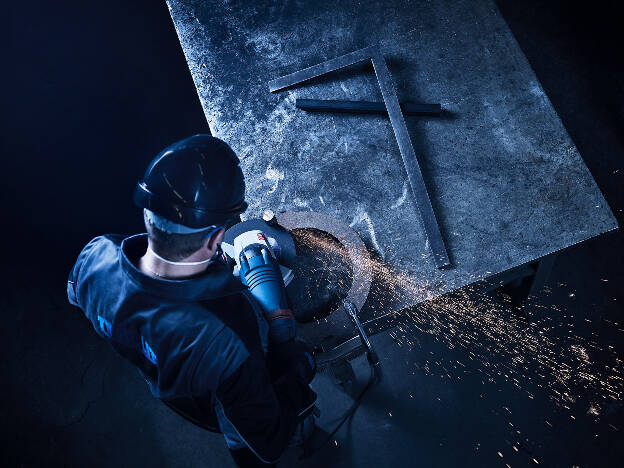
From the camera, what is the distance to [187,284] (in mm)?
1402

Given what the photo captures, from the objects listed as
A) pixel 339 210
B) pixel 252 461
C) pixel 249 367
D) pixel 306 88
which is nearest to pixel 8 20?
pixel 306 88

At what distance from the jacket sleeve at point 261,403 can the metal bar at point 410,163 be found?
1124 millimetres

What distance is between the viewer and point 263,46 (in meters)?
2.85

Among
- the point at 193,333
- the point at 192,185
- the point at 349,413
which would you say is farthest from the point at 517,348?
the point at 192,185

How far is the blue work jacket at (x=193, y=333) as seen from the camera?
1416 millimetres

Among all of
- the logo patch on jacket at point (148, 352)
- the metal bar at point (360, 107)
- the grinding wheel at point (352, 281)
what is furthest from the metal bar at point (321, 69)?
the logo patch on jacket at point (148, 352)

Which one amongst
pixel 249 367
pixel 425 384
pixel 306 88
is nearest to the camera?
pixel 249 367

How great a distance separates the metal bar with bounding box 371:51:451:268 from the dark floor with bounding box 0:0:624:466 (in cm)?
148

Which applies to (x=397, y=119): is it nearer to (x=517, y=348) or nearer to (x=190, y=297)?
(x=190, y=297)

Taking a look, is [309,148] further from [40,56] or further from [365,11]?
[40,56]

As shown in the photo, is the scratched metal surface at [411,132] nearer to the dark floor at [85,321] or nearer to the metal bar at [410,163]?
the metal bar at [410,163]

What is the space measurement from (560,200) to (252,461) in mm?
2414

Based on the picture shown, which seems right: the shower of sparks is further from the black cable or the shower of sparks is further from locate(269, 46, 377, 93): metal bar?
locate(269, 46, 377, 93): metal bar

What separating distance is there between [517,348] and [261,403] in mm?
2684
